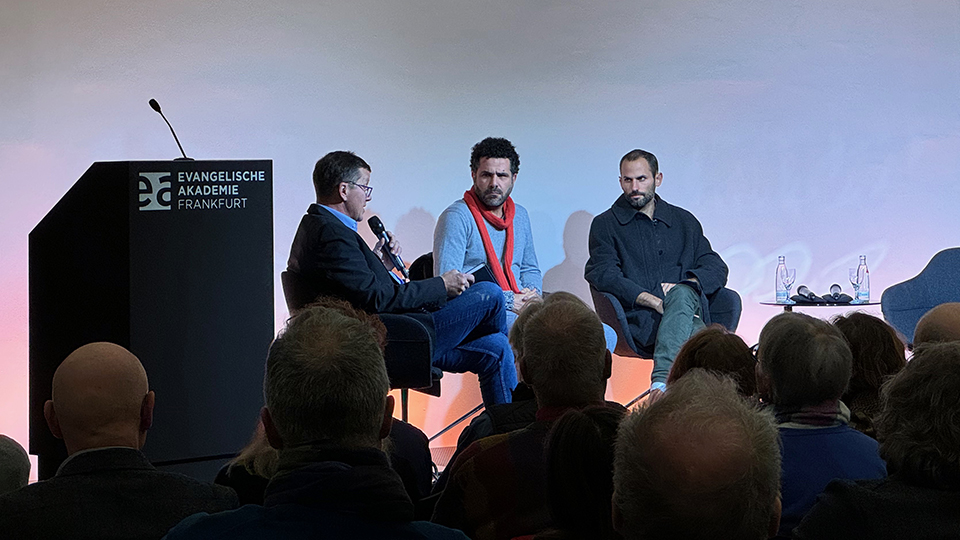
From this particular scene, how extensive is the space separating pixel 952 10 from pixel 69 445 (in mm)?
5956

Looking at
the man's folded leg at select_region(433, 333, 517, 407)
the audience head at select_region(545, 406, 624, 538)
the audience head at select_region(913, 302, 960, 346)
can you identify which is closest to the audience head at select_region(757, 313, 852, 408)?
the audience head at select_region(913, 302, 960, 346)

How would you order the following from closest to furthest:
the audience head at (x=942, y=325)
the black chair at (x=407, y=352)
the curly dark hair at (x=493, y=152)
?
the audience head at (x=942, y=325), the black chair at (x=407, y=352), the curly dark hair at (x=493, y=152)

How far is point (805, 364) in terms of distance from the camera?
2049 mm

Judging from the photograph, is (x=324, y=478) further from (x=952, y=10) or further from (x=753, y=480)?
(x=952, y=10)

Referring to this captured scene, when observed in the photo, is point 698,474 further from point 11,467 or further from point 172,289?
point 172,289

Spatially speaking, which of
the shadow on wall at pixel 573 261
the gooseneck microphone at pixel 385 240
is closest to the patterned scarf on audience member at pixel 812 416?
the gooseneck microphone at pixel 385 240

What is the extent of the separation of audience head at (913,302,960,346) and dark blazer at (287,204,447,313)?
6.89 ft

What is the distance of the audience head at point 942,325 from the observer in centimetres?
242

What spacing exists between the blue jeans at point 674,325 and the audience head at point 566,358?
106 inches

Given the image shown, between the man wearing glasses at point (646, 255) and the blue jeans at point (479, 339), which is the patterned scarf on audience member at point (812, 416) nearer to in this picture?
the blue jeans at point (479, 339)

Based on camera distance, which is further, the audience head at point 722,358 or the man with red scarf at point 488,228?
the man with red scarf at point 488,228

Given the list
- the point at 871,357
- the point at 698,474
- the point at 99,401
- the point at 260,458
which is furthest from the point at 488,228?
the point at 698,474

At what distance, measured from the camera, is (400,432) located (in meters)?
2.27

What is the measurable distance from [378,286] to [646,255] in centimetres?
169
